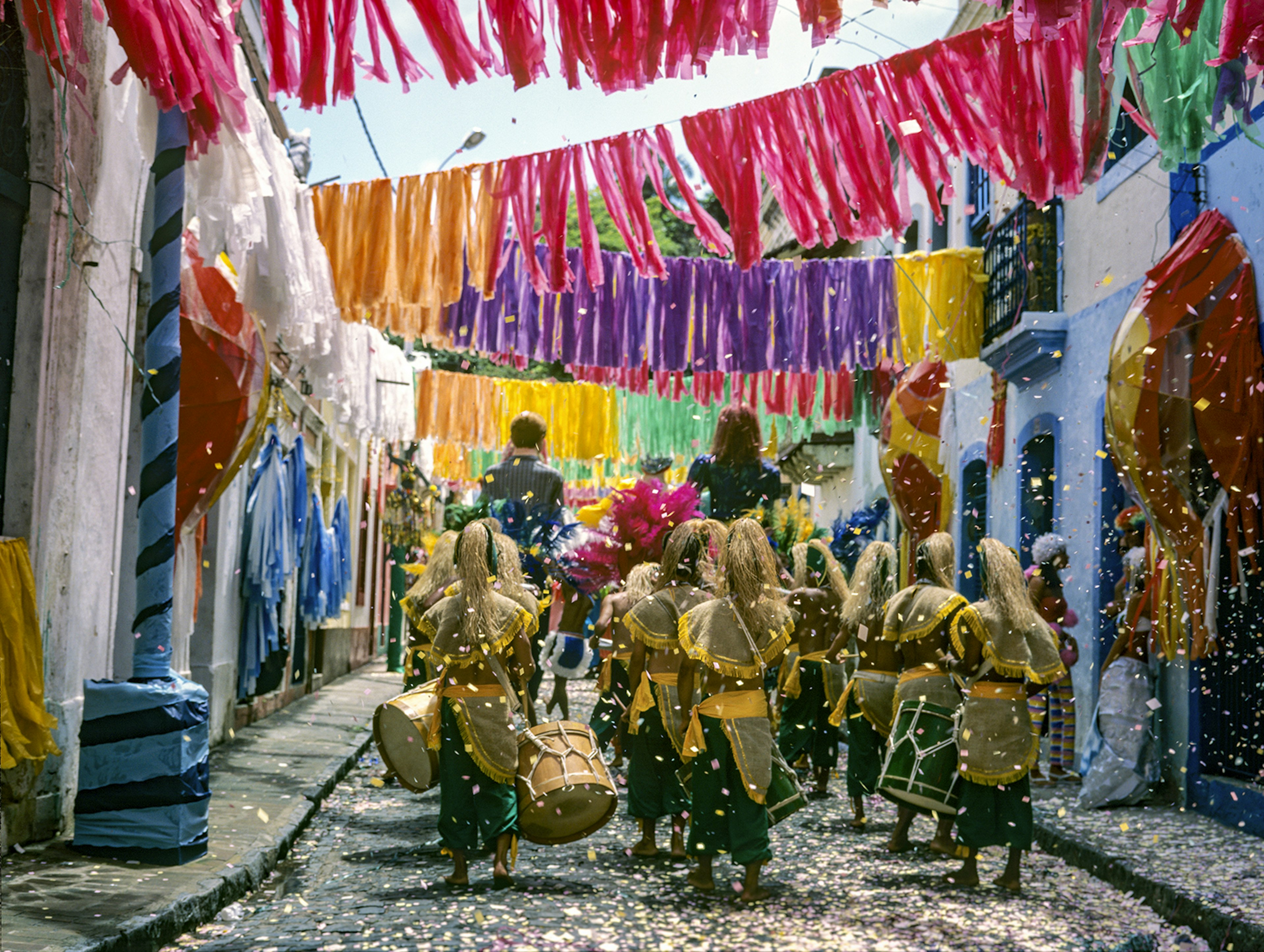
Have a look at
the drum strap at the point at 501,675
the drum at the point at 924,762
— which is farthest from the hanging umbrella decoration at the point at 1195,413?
the drum strap at the point at 501,675

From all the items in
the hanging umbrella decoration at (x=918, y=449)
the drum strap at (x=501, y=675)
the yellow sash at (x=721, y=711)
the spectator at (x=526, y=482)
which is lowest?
the yellow sash at (x=721, y=711)

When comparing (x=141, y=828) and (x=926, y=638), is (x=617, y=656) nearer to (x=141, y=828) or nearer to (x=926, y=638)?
(x=926, y=638)

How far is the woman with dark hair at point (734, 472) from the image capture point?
10125 millimetres

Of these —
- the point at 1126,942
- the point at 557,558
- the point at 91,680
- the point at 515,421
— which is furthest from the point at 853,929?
the point at 515,421

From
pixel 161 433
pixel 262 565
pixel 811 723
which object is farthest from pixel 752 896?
pixel 262 565

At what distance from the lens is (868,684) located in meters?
8.37

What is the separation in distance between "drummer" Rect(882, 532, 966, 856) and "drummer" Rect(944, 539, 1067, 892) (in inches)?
7.5

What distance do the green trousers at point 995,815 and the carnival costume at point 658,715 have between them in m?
1.50

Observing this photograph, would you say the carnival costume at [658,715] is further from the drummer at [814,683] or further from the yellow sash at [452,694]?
the drummer at [814,683]

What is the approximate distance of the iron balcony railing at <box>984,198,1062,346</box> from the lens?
1307cm

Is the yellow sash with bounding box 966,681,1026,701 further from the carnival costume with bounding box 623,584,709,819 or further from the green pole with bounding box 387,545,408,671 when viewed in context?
the green pole with bounding box 387,545,408,671

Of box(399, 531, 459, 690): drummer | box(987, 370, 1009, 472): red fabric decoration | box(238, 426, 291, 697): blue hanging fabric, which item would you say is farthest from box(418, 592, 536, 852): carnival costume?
box(987, 370, 1009, 472): red fabric decoration

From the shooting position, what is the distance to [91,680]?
6805 mm

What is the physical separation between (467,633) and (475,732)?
48 centimetres
